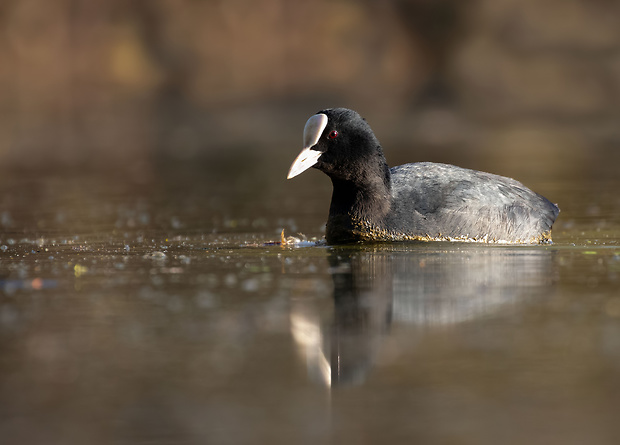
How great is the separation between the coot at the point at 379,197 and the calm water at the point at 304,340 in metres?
0.29

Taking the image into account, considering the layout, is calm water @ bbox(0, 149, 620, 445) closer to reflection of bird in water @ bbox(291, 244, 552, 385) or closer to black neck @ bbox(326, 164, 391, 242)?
reflection of bird in water @ bbox(291, 244, 552, 385)

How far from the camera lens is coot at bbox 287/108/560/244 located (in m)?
8.87

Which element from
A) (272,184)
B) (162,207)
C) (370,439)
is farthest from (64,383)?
(272,184)

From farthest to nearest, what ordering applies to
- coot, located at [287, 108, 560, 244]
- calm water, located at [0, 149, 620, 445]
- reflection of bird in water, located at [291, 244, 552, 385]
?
coot, located at [287, 108, 560, 244], reflection of bird in water, located at [291, 244, 552, 385], calm water, located at [0, 149, 620, 445]

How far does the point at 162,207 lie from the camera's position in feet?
41.3

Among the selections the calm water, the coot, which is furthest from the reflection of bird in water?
the coot

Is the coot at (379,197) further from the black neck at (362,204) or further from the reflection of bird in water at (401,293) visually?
the reflection of bird in water at (401,293)

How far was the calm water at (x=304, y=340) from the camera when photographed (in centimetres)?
399

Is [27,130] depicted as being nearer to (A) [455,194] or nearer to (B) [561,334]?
(A) [455,194]

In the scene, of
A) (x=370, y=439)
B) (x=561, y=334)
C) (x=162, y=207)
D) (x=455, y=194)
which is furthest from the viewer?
(x=162, y=207)

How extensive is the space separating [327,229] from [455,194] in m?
1.16

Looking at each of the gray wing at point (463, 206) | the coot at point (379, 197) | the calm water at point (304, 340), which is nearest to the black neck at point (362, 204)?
the coot at point (379, 197)

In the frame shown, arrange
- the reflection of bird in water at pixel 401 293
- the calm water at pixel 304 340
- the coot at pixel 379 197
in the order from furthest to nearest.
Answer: the coot at pixel 379 197, the reflection of bird in water at pixel 401 293, the calm water at pixel 304 340

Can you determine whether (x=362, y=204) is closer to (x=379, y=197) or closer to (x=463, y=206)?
(x=379, y=197)
